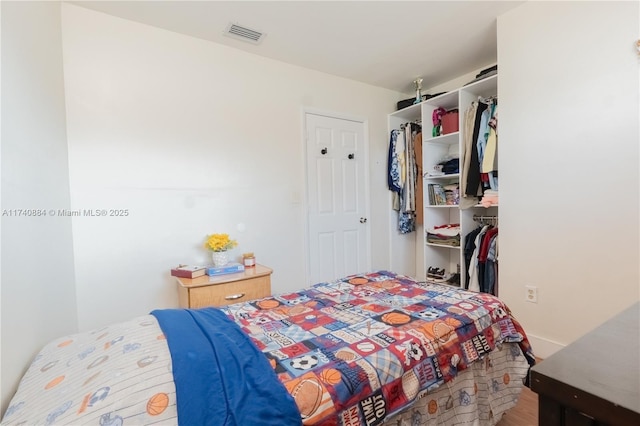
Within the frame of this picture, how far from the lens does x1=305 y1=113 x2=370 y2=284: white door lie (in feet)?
9.79

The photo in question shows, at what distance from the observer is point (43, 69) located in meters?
1.55

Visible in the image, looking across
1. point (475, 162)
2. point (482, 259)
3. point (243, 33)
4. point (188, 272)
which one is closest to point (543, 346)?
point (482, 259)

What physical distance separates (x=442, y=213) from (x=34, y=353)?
11.1 ft

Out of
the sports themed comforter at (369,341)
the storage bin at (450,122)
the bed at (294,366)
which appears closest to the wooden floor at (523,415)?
the bed at (294,366)

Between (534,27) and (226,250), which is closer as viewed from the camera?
(534,27)

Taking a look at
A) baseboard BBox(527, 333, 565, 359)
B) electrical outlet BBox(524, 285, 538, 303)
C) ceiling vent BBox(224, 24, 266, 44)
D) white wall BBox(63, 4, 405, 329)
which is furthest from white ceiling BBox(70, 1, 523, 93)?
baseboard BBox(527, 333, 565, 359)

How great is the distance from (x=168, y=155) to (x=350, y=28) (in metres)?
1.68

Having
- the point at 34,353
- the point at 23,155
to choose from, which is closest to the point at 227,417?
the point at 34,353

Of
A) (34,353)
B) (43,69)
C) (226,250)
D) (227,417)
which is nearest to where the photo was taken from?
(227,417)

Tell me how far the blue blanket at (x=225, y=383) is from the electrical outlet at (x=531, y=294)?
2085mm

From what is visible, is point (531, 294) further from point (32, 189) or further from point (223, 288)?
point (32, 189)

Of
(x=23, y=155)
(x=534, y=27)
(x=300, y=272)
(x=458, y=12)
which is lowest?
(x=300, y=272)

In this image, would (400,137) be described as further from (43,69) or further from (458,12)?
(43,69)

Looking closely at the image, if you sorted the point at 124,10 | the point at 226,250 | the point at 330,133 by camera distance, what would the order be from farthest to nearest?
the point at 330,133 → the point at 226,250 → the point at 124,10
